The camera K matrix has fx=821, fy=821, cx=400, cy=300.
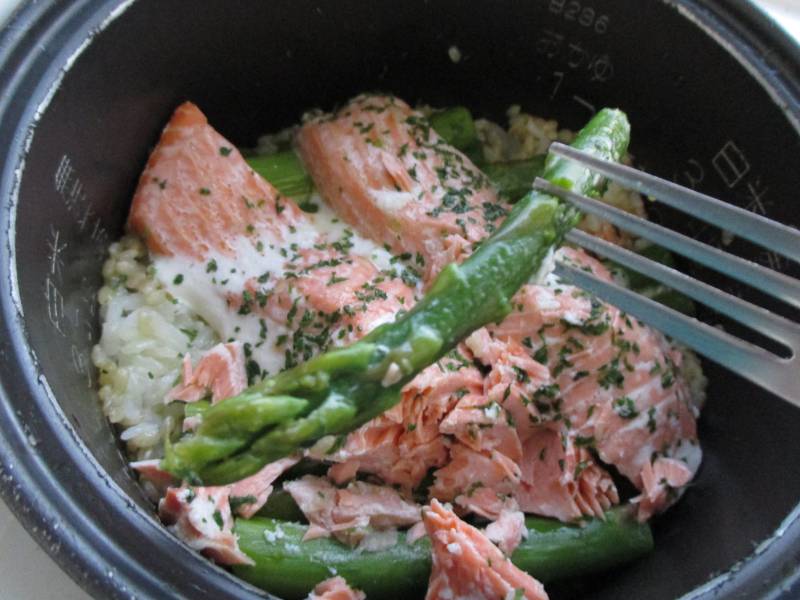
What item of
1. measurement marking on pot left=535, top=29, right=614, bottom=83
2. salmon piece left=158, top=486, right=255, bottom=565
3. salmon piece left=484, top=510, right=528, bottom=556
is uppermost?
measurement marking on pot left=535, top=29, right=614, bottom=83

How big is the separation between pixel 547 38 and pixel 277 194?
897mm

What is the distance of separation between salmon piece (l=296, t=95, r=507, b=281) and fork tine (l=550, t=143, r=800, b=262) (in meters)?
0.49

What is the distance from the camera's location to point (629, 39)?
7.27ft

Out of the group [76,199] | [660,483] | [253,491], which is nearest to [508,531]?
[660,483]

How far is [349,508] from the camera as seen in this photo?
177cm

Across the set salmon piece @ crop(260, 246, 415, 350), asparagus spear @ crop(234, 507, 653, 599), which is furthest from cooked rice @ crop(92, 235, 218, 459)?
asparagus spear @ crop(234, 507, 653, 599)

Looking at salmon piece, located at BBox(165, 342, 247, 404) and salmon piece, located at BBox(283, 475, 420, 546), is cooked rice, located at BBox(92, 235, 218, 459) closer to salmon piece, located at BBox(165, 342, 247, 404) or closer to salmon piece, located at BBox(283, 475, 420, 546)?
salmon piece, located at BBox(165, 342, 247, 404)

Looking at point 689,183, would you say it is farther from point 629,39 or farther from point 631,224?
point 631,224

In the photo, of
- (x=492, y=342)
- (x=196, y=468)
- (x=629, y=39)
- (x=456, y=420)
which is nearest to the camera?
(x=196, y=468)

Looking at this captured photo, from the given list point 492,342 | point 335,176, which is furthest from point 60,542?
point 335,176

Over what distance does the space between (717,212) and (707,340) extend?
249 mm

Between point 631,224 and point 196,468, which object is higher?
point 631,224

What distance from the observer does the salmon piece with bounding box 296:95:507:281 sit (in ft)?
6.92

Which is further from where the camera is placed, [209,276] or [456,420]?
[209,276]
